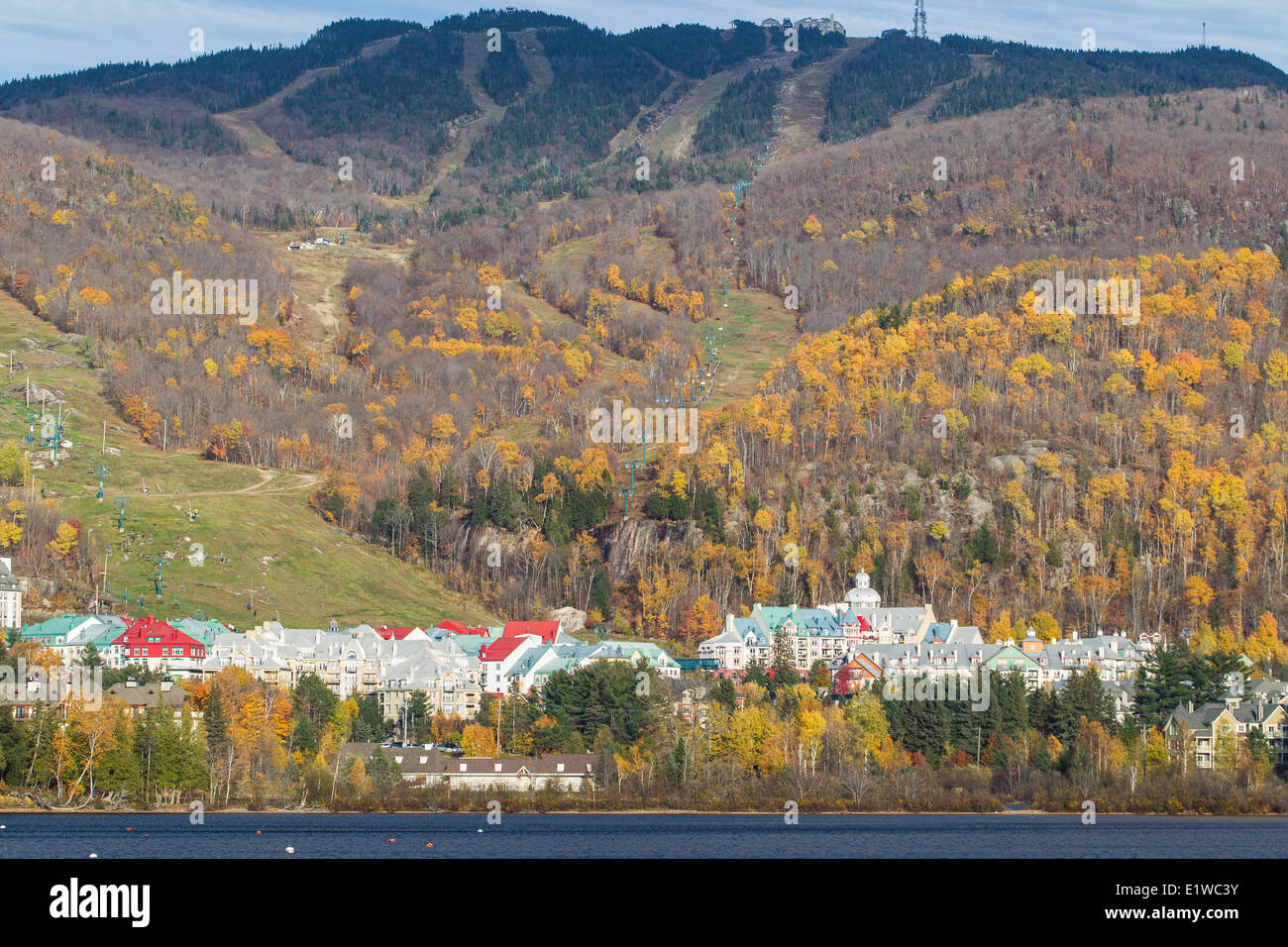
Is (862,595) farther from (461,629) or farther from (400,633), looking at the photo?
(400,633)

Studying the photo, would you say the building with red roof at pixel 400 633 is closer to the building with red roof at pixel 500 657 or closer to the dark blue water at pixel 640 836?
the building with red roof at pixel 500 657

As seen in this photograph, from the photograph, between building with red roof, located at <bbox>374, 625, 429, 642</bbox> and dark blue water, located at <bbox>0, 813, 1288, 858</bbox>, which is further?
building with red roof, located at <bbox>374, 625, 429, 642</bbox>

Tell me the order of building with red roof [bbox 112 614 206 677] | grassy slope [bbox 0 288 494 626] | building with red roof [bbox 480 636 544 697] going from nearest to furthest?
building with red roof [bbox 112 614 206 677] < building with red roof [bbox 480 636 544 697] < grassy slope [bbox 0 288 494 626]

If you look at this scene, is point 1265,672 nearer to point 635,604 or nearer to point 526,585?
point 635,604

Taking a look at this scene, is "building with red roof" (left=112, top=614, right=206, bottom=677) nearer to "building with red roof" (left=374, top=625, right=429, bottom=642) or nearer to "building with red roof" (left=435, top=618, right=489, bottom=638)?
"building with red roof" (left=374, top=625, right=429, bottom=642)

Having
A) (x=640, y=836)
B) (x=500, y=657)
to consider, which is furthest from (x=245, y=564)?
(x=640, y=836)

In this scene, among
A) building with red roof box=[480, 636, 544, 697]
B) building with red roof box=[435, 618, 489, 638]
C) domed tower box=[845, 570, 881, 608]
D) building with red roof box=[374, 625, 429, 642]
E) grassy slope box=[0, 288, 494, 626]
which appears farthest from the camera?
domed tower box=[845, 570, 881, 608]

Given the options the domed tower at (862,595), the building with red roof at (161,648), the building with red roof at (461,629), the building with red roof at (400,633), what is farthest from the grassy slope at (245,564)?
the domed tower at (862,595)

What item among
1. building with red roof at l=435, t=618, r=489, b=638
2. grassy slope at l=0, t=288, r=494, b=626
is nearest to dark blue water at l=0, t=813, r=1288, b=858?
building with red roof at l=435, t=618, r=489, b=638
